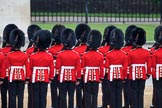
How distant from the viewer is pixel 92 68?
13414mm

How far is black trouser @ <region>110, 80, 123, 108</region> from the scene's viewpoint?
13672 mm

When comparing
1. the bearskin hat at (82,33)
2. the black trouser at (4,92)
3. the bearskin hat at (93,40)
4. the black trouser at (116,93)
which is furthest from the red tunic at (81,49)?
the black trouser at (4,92)

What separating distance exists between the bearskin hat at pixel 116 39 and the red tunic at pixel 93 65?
0.33 meters

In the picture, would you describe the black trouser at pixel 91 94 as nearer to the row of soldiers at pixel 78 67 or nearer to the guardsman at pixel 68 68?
the row of soldiers at pixel 78 67

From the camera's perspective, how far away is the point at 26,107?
14.6 m

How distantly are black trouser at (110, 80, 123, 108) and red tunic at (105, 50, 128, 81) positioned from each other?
207 mm

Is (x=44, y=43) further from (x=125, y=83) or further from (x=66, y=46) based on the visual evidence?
(x=125, y=83)

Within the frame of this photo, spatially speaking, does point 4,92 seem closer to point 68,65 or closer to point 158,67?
point 68,65

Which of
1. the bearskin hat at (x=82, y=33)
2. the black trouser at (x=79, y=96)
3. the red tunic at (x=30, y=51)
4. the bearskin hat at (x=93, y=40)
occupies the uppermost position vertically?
the bearskin hat at (x=82, y=33)

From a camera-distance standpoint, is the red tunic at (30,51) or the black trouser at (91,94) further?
the red tunic at (30,51)

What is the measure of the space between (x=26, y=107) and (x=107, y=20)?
1487cm

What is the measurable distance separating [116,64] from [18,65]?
5.86ft

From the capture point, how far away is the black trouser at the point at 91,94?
13570 mm

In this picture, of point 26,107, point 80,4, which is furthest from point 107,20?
point 26,107
